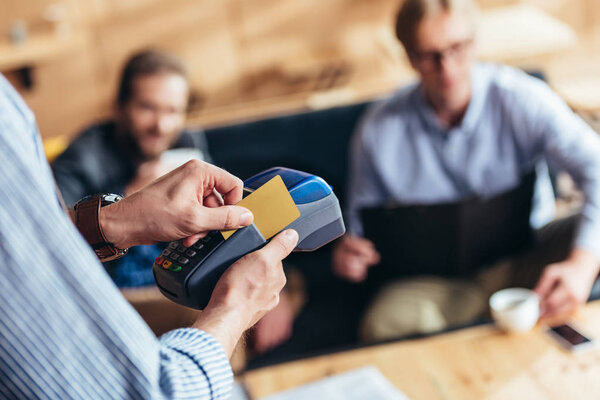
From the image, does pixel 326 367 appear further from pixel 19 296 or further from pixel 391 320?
pixel 19 296

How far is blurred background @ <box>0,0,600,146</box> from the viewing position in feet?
11.2

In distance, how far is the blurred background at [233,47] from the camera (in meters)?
3.41

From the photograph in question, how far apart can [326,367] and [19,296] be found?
81 cm

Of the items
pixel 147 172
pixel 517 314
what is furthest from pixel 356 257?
pixel 147 172

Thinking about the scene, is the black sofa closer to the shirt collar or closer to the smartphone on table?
the shirt collar

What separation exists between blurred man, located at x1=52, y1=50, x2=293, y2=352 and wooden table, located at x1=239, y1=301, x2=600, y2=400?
105 cm

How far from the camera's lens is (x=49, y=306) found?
1.69 ft

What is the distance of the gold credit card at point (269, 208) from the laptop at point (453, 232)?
1047mm

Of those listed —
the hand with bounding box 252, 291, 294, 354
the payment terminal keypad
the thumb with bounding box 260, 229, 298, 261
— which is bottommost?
the hand with bounding box 252, 291, 294, 354

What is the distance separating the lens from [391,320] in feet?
5.66

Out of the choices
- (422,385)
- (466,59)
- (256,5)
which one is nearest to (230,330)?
(422,385)

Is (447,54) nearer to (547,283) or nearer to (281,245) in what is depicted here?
(547,283)

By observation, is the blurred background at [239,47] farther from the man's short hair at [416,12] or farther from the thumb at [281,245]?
the thumb at [281,245]

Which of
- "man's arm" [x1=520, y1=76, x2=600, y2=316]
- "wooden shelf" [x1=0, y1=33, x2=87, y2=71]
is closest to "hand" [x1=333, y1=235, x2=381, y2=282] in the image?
"man's arm" [x1=520, y1=76, x2=600, y2=316]
